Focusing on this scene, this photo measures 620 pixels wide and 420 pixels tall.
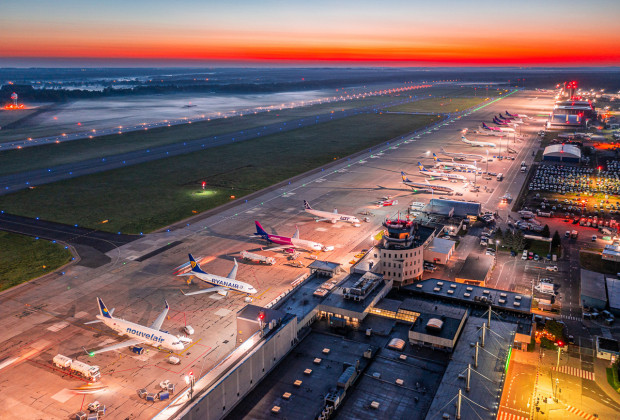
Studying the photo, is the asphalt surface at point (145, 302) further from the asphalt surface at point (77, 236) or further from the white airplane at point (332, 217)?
the asphalt surface at point (77, 236)

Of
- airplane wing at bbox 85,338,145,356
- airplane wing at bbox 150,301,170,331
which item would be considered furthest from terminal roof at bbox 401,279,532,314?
airplane wing at bbox 85,338,145,356

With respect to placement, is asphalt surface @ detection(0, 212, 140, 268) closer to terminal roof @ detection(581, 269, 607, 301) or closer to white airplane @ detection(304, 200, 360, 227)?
white airplane @ detection(304, 200, 360, 227)

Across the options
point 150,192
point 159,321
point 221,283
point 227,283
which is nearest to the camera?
point 159,321

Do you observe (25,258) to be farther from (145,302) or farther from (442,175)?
(442,175)

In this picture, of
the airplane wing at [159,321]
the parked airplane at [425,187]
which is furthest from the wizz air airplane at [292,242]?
the parked airplane at [425,187]

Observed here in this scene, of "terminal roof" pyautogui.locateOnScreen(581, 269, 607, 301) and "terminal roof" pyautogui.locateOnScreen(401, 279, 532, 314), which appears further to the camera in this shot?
"terminal roof" pyautogui.locateOnScreen(581, 269, 607, 301)

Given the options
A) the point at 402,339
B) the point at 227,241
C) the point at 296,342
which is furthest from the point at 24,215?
the point at 402,339

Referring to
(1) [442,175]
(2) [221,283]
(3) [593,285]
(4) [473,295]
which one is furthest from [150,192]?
(3) [593,285]

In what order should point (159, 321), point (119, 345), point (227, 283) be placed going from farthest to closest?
1. point (227, 283)
2. point (159, 321)
3. point (119, 345)
